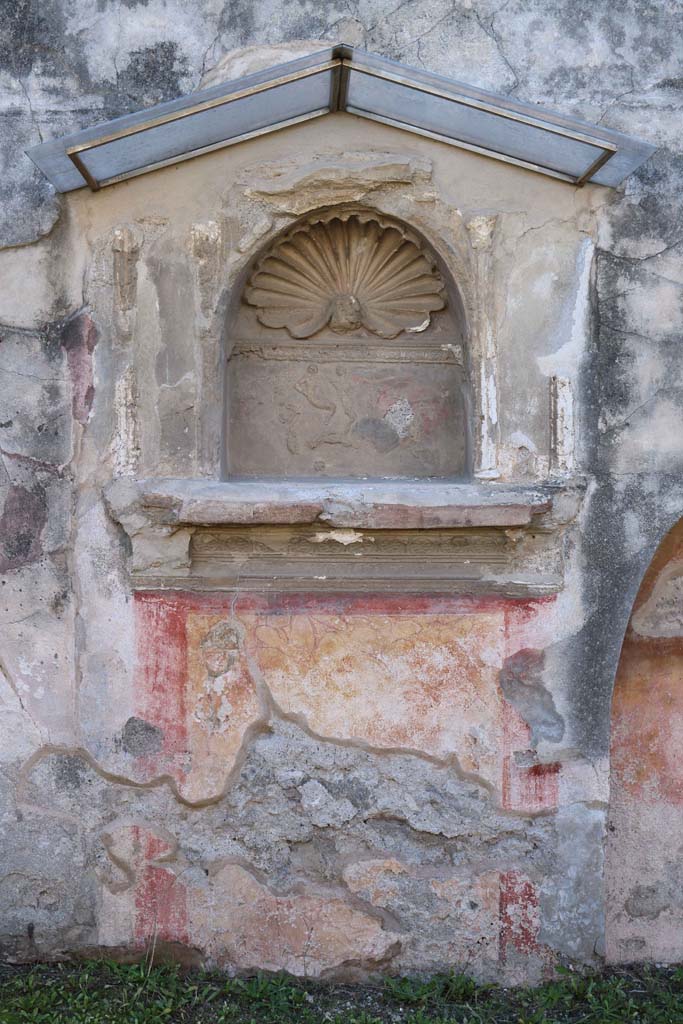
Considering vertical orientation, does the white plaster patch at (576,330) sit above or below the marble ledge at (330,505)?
above

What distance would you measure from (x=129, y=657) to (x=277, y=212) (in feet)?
5.47

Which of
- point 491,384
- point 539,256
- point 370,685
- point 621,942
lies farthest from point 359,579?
point 621,942

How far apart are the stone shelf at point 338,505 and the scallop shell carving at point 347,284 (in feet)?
2.34

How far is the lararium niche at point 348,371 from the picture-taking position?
3654mm

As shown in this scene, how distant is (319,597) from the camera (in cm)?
347

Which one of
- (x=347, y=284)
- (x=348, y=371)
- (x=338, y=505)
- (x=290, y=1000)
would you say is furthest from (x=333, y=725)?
(x=347, y=284)

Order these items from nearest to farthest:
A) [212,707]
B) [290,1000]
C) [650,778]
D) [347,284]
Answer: [290,1000] < [212,707] < [347,284] < [650,778]

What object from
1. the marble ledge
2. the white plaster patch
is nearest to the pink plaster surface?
the marble ledge

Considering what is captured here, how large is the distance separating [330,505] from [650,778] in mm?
1808

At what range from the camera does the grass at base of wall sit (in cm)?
318

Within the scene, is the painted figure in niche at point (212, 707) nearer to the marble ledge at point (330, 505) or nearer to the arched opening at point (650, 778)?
the marble ledge at point (330, 505)

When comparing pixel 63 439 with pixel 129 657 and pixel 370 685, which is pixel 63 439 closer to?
pixel 129 657

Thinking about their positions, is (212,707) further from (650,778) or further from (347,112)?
(347,112)

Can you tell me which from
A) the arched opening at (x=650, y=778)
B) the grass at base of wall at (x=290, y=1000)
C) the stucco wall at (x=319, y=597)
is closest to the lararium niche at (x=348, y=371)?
Result: the stucco wall at (x=319, y=597)
